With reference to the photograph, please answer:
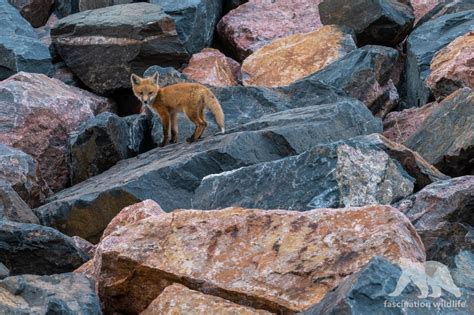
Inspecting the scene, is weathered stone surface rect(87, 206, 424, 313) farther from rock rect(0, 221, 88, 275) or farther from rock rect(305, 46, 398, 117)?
rock rect(305, 46, 398, 117)

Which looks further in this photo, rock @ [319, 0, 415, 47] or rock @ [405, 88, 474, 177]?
rock @ [319, 0, 415, 47]

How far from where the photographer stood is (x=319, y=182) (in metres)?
9.30

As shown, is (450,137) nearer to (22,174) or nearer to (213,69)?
(22,174)

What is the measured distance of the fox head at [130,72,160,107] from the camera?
13.6m

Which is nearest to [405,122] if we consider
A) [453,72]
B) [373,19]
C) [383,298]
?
[453,72]

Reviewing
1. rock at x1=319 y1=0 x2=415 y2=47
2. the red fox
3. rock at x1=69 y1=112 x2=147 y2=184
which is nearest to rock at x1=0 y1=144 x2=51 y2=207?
rock at x1=69 y1=112 x2=147 y2=184

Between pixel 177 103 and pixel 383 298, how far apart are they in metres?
8.39

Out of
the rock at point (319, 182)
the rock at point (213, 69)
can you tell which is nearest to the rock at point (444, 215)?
the rock at point (319, 182)

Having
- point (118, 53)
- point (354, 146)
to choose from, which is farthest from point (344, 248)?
point (118, 53)

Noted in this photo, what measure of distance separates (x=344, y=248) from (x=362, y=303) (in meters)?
1.31

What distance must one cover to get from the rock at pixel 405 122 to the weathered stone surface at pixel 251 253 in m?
7.19

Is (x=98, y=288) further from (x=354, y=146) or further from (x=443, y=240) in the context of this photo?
(x=354, y=146)

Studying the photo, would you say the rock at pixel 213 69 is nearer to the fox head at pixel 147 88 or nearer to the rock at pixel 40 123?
the fox head at pixel 147 88

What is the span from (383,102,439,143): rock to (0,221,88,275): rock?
21.0ft
